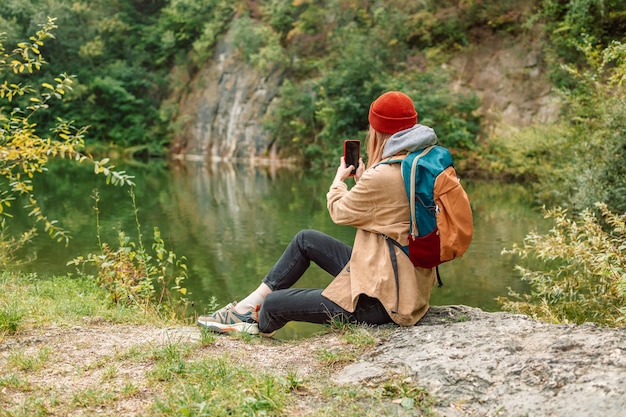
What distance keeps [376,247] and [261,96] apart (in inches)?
1138

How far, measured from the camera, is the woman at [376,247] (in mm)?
3916

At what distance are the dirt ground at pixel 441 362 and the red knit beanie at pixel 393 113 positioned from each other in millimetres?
1206

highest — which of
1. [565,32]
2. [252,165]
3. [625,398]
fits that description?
[565,32]

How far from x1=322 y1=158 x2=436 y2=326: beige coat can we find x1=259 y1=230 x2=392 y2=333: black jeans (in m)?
0.11

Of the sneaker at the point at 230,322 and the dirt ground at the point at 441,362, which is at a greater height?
the dirt ground at the point at 441,362

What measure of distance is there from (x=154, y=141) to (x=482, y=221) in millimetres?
24878

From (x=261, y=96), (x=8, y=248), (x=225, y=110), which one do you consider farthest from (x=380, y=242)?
(x=225, y=110)

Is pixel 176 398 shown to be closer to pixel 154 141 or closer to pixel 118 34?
pixel 154 141

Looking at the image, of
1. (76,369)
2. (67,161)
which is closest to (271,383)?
(76,369)

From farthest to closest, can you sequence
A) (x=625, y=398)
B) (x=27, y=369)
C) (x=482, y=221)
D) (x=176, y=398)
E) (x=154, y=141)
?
(x=154, y=141) < (x=482, y=221) < (x=27, y=369) < (x=176, y=398) < (x=625, y=398)

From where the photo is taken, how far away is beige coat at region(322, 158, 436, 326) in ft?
12.8

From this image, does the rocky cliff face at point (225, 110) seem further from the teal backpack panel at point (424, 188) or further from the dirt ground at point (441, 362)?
the teal backpack panel at point (424, 188)

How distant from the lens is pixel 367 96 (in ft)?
82.7

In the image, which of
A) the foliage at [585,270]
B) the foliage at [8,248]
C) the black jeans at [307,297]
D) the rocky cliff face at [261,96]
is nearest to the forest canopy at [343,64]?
the rocky cliff face at [261,96]
